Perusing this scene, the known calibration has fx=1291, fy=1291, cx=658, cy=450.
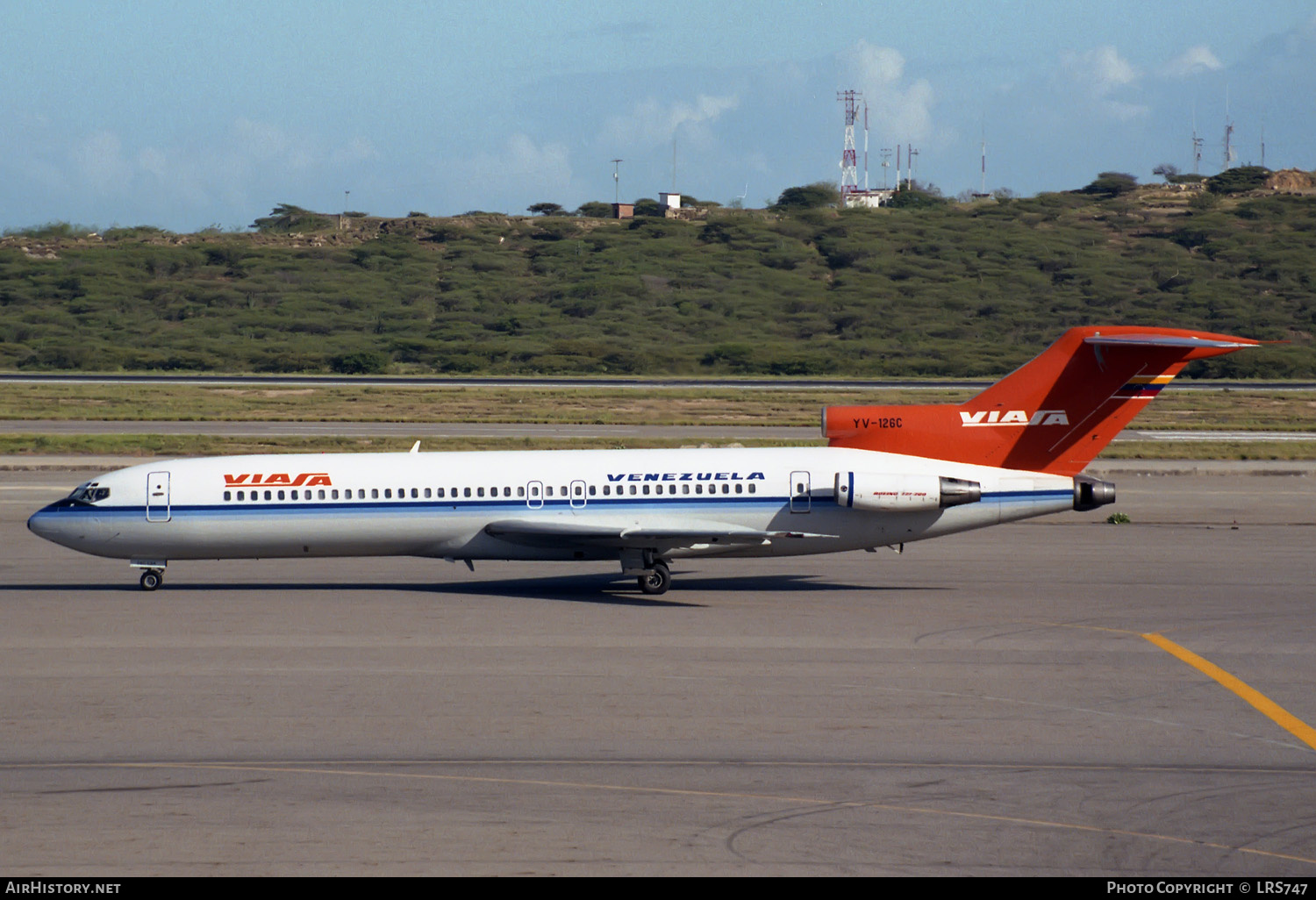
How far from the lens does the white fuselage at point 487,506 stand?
930 inches

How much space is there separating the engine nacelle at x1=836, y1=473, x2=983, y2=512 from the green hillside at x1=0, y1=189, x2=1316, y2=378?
66.9m

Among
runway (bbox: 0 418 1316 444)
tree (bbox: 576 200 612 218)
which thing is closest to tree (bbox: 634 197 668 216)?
tree (bbox: 576 200 612 218)

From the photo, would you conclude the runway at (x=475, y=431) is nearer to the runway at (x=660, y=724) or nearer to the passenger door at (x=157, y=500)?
the runway at (x=660, y=724)

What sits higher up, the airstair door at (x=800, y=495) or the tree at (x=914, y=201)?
the tree at (x=914, y=201)

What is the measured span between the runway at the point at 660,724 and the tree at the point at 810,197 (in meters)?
133

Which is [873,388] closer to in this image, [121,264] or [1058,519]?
[1058,519]

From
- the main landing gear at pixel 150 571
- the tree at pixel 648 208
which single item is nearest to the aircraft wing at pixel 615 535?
the main landing gear at pixel 150 571

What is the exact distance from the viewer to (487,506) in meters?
23.6

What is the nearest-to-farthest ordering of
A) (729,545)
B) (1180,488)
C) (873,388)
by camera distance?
(729,545) < (1180,488) < (873,388)

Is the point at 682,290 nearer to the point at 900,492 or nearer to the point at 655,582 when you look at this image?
the point at 900,492

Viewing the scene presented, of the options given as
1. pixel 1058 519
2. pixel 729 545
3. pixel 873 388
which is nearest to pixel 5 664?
pixel 729 545

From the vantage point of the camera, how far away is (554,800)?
1234 cm

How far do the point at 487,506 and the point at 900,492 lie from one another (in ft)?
24.7

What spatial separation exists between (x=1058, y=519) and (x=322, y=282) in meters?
102
